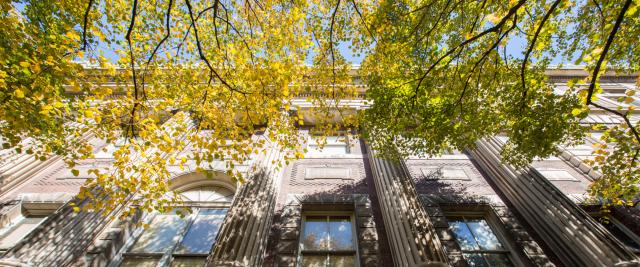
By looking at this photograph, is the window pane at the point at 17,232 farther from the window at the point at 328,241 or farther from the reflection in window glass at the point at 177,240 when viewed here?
the window at the point at 328,241

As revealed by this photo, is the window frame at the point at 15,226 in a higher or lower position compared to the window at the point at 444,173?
lower

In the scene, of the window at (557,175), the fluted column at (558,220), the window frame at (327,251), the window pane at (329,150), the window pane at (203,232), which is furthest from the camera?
the window pane at (329,150)

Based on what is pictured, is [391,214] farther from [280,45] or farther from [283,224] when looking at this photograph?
[280,45]

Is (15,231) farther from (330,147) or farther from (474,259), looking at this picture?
(474,259)

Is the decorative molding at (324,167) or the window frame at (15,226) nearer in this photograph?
the window frame at (15,226)

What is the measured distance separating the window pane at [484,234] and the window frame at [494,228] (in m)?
0.10

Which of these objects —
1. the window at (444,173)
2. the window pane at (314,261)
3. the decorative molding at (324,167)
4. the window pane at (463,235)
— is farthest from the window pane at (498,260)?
the window pane at (314,261)

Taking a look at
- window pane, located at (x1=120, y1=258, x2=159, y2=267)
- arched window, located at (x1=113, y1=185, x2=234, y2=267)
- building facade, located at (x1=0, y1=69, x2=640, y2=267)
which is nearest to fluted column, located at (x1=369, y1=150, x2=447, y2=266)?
building facade, located at (x1=0, y1=69, x2=640, y2=267)

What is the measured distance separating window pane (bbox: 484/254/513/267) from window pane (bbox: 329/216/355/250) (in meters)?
3.29

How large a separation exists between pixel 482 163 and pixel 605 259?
416cm

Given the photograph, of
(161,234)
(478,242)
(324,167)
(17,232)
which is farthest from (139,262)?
(478,242)

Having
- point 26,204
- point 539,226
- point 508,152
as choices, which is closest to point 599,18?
point 508,152

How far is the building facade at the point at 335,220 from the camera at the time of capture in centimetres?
532

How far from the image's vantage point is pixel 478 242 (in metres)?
6.38
